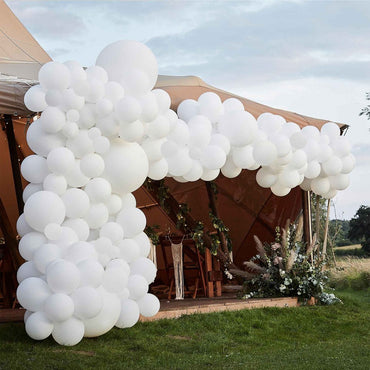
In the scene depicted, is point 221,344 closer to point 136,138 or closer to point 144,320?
point 144,320

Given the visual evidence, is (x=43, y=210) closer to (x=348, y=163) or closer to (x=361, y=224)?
(x=348, y=163)

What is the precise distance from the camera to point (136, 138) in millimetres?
6156

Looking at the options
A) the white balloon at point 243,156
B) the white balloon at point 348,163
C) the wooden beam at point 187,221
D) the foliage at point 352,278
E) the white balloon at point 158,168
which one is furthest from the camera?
the foliage at point 352,278

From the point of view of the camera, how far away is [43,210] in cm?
576

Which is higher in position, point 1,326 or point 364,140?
point 364,140

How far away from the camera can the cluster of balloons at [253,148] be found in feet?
22.7

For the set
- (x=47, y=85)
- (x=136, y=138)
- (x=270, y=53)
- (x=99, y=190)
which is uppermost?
(x=270, y=53)

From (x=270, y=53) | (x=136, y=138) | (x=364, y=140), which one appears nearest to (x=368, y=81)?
(x=364, y=140)

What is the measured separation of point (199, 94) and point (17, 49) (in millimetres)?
3226

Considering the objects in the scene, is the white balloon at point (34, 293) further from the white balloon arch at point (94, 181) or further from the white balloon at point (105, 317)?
the white balloon at point (105, 317)

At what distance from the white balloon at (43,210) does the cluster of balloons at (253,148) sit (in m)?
1.32

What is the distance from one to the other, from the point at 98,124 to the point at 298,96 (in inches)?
191

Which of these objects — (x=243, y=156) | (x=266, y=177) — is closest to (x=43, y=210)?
(x=243, y=156)

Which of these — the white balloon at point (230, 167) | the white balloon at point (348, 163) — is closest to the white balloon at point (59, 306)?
the white balloon at point (230, 167)
